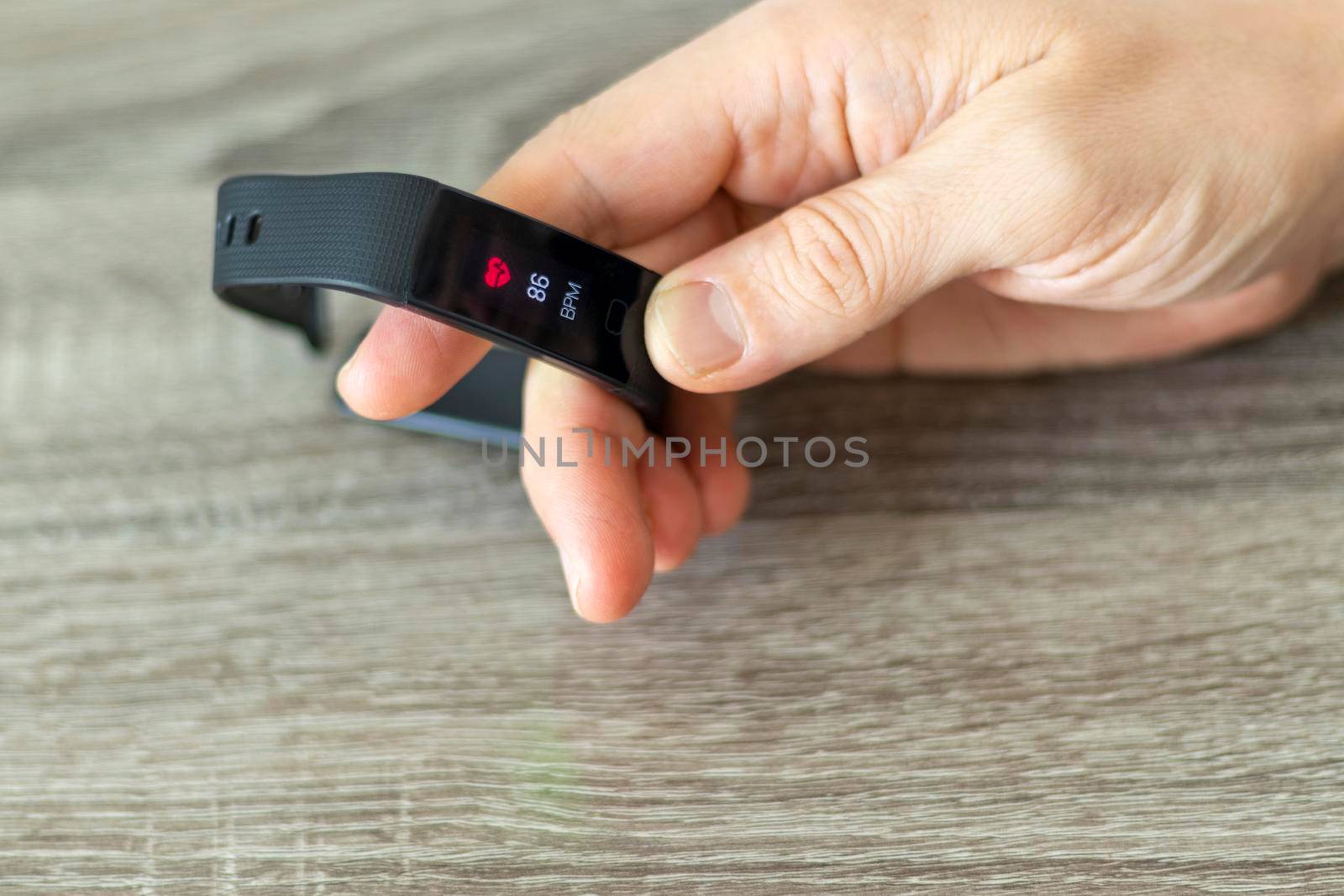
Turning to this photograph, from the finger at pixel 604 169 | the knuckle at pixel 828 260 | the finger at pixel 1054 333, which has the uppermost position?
the finger at pixel 604 169

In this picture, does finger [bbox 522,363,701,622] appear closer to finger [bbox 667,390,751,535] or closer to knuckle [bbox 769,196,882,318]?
finger [bbox 667,390,751,535]

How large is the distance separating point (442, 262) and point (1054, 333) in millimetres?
485

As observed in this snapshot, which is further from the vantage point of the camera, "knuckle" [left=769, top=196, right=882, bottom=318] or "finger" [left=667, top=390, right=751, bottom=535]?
"finger" [left=667, top=390, right=751, bottom=535]

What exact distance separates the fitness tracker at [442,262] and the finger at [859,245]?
4cm

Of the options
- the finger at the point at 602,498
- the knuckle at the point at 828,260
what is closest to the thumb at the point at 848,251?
the knuckle at the point at 828,260

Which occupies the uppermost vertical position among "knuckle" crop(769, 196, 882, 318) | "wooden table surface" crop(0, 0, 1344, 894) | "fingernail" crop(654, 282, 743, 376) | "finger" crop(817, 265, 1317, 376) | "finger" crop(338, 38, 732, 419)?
"finger" crop(338, 38, 732, 419)

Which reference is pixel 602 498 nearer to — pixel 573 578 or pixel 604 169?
pixel 573 578

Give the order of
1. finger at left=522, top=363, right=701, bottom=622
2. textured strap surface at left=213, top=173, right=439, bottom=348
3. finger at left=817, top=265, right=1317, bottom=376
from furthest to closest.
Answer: finger at left=817, top=265, right=1317, bottom=376
finger at left=522, top=363, right=701, bottom=622
textured strap surface at left=213, top=173, right=439, bottom=348

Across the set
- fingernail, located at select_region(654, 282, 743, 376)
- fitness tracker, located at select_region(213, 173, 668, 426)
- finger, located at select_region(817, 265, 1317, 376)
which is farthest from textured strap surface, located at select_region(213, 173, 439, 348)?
finger, located at select_region(817, 265, 1317, 376)

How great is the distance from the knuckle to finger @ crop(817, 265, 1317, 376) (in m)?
0.20

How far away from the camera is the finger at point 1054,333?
73 cm

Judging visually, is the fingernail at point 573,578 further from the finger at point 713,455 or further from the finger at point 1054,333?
the finger at point 1054,333

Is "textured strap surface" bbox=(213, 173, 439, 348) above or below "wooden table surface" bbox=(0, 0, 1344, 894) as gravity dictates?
above

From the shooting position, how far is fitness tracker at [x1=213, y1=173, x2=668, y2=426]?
500 mm
